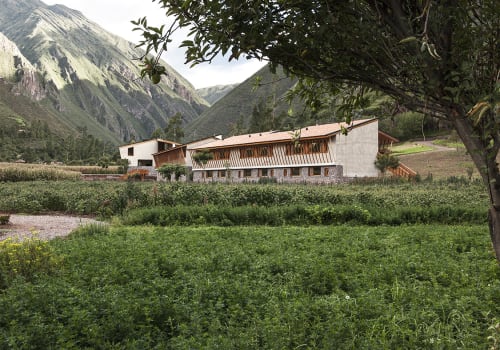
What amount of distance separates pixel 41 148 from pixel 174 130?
35784mm

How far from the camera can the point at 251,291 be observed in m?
5.86

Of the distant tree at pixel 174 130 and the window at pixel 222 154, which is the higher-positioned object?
the distant tree at pixel 174 130

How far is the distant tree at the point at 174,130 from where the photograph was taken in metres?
103

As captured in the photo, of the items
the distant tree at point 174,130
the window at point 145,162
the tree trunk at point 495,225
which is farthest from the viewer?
the distant tree at point 174,130

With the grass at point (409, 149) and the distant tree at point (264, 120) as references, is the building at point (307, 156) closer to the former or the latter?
the grass at point (409, 149)

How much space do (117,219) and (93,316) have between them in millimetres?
11616

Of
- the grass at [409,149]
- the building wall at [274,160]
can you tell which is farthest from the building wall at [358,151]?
the grass at [409,149]

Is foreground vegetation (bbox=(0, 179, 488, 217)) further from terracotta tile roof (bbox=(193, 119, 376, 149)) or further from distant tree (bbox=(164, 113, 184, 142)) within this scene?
distant tree (bbox=(164, 113, 184, 142))

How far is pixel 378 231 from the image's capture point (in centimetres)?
1280

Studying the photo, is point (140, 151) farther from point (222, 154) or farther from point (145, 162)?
point (222, 154)

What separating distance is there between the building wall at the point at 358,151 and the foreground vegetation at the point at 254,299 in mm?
26605

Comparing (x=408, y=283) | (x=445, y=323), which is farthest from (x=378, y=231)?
(x=445, y=323)

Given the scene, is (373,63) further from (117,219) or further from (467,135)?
(117,219)

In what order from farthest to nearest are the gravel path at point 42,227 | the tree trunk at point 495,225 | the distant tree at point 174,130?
the distant tree at point 174,130
the gravel path at point 42,227
the tree trunk at point 495,225
